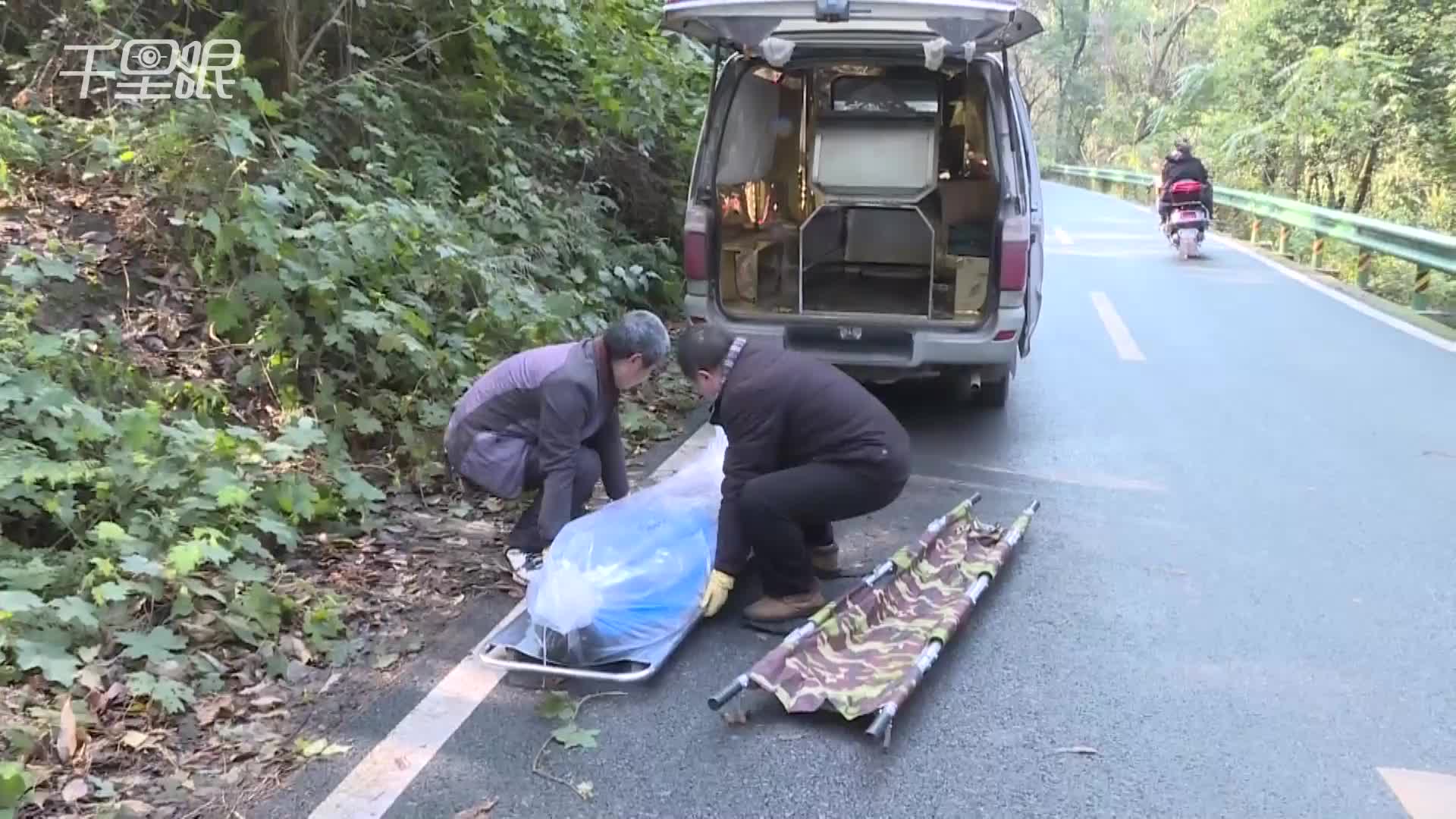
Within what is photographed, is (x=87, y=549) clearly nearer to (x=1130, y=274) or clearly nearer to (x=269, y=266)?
(x=269, y=266)

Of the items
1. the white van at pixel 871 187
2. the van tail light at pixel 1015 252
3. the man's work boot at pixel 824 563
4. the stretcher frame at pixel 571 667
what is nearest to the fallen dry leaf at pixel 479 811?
the stretcher frame at pixel 571 667

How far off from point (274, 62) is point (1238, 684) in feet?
21.2

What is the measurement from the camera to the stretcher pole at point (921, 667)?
3219 mm

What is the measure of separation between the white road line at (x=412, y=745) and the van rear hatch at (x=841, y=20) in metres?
3.16

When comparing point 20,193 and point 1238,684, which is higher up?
point 20,193

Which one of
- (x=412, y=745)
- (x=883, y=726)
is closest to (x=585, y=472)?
(x=412, y=745)

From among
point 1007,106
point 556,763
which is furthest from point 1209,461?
point 556,763

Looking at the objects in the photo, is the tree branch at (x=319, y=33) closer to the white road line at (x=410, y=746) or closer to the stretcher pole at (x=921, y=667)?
the white road line at (x=410, y=746)

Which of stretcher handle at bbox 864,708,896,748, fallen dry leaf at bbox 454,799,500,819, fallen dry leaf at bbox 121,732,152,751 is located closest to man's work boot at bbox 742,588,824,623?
stretcher handle at bbox 864,708,896,748

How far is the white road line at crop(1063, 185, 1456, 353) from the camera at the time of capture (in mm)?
9461

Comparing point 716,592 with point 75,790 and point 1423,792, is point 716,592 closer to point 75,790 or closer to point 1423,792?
point 75,790

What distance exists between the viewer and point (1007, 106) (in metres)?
6.28

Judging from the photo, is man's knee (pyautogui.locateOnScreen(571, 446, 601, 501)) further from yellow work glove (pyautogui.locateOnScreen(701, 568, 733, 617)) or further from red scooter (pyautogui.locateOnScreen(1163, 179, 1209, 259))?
red scooter (pyautogui.locateOnScreen(1163, 179, 1209, 259))

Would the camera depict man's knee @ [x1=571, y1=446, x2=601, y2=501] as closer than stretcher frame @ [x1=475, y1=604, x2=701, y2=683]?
No
